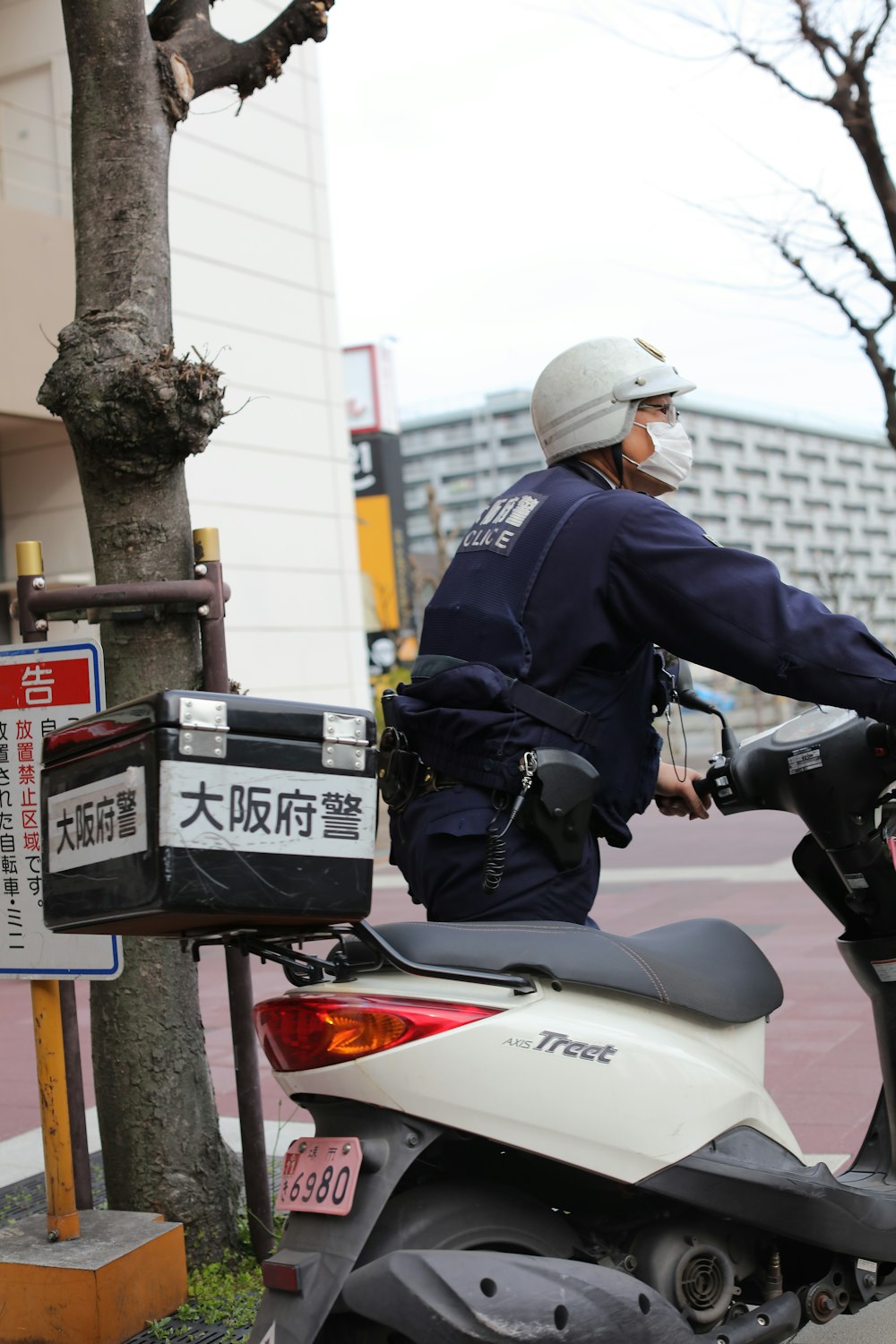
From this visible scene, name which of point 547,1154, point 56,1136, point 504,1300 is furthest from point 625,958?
point 56,1136

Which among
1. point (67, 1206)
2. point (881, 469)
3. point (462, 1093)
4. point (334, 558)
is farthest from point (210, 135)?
point (881, 469)

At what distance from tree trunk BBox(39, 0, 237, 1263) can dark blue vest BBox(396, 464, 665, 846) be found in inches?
48.4

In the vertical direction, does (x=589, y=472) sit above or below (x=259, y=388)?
below

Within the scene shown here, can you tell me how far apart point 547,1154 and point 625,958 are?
1.12 feet

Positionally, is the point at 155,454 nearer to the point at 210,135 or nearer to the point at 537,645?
the point at 537,645

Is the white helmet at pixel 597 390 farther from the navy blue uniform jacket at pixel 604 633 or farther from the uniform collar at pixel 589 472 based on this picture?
the navy blue uniform jacket at pixel 604 633

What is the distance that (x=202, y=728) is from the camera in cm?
198

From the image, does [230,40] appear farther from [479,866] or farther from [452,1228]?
[452,1228]

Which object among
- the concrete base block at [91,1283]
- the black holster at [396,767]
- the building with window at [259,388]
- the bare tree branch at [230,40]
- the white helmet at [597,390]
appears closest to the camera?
the black holster at [396,767]

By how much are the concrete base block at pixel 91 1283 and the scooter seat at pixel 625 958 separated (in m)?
1.38

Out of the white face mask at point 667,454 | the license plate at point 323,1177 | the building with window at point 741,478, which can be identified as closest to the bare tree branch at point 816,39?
the white face mask at point 667,454

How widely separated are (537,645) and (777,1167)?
98cm

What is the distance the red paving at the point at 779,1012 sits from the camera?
500cm

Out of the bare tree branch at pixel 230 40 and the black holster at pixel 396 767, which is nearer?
the black holster at pixel 396 767
